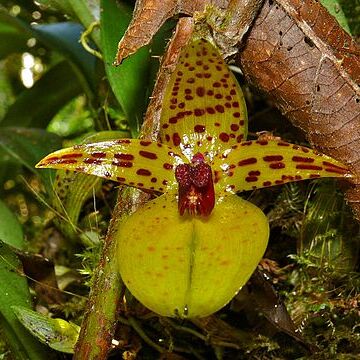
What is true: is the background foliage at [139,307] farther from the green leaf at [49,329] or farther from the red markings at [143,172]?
the red markings at [143,172]

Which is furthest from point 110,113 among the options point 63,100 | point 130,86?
point 63,100

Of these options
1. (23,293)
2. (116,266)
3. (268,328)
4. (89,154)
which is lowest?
(268,328)

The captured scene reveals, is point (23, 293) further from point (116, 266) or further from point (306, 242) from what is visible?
point (306, 242)

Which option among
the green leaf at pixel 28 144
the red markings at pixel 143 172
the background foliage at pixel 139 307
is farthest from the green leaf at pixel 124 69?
the red markings at pixel 143 172

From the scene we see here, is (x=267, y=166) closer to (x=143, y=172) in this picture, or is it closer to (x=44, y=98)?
(x=143, y=172)

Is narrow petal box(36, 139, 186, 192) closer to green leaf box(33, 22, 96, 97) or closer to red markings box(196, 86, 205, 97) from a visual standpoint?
red markings box(196, 86, 205, 97)

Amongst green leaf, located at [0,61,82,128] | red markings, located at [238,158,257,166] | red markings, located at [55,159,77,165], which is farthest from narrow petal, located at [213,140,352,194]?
green leaf, located at [0,61,82,128]

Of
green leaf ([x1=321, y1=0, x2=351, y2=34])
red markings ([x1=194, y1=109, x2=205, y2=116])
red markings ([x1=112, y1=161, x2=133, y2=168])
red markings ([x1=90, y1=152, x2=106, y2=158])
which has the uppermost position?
green leaf ([x1=321, y1=0, x2=351, y2=34])
